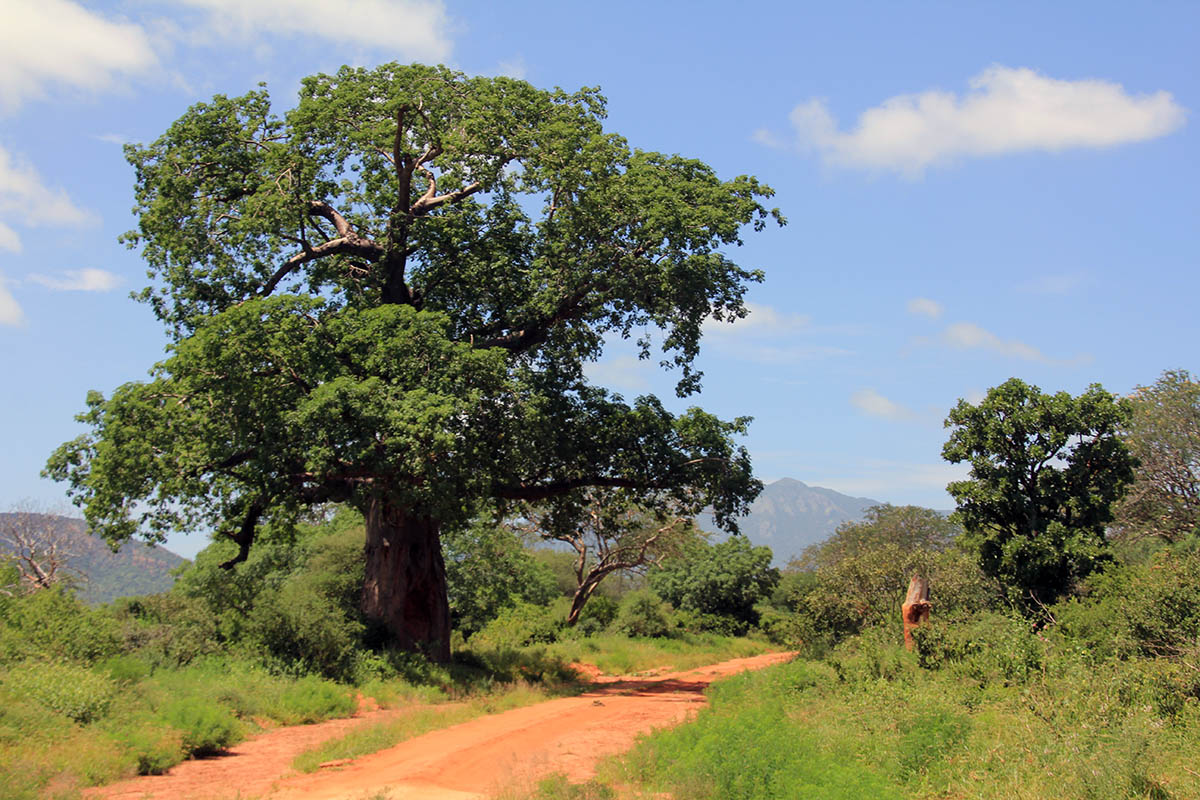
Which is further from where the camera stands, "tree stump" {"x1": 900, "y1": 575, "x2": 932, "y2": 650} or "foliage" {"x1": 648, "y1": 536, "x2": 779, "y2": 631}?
"foliage" {"x1": 648, "y1": 536, "x2": 779, "y2": 631}

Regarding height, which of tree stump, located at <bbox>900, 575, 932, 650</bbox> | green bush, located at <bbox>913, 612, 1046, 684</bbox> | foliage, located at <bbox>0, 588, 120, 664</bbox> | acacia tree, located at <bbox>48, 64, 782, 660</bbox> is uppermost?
acacia tree, located at <bbox>48, 64, 782, 660</bbox>

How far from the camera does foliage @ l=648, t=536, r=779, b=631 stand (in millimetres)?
45875

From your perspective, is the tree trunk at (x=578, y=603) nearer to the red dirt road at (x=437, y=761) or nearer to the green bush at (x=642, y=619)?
the green bush at (x=642, y=619)

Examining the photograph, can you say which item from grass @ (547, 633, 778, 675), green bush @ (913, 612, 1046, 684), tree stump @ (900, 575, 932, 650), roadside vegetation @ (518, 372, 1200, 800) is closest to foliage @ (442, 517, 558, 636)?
grass @ (547, 633, 778, 675)

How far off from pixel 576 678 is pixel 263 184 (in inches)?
553

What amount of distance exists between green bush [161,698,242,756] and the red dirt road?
0.90ft

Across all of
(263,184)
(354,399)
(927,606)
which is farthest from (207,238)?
(927,606)

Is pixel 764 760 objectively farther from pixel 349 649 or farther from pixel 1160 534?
pixel 1160 534

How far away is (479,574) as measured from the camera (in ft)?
108

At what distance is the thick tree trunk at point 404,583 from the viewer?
A: 21.4 meters

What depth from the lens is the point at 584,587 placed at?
124 ft

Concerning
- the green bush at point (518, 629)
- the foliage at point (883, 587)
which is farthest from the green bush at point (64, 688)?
the green bush at point (518, 629)

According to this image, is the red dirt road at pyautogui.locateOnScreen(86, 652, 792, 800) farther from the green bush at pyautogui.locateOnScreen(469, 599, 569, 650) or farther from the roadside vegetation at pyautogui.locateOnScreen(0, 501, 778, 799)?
the green bush at pyautogui.locateOnScreen(469, 599, 569, 650)

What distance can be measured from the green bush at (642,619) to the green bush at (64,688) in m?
26.5
